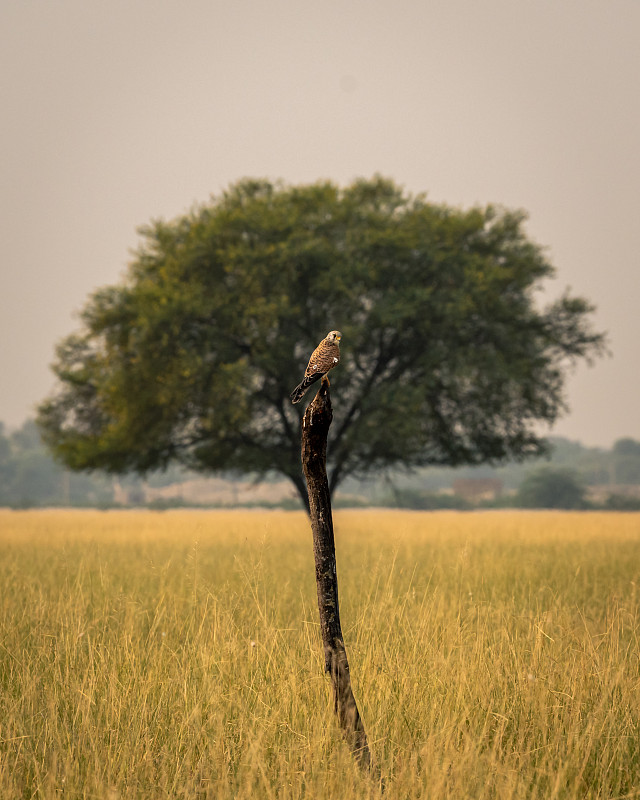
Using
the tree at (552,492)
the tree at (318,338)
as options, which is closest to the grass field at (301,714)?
the tree at (318,338)

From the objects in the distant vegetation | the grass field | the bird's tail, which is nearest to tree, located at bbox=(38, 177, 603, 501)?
the grass field

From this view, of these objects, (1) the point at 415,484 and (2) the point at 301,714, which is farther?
(1) the point at 415,484

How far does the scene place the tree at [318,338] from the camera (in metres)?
19.2

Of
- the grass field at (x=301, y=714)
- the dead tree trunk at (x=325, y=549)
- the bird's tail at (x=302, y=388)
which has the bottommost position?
the grass field at (x=301, y=714)

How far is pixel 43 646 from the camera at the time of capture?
20.0 ft

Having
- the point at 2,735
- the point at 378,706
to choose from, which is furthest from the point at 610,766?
the point at 2,735

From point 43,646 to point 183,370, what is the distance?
1310 centimetres

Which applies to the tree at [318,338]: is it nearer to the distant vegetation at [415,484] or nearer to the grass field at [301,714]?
the grass field at [301,714]

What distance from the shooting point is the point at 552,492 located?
64.8m

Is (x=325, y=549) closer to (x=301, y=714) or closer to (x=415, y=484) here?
(x=301, y=714)

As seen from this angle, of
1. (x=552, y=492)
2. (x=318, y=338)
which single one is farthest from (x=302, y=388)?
(x=552, y=492)

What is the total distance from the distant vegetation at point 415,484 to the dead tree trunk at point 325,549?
3969 centimetres

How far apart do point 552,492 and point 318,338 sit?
50883 mm

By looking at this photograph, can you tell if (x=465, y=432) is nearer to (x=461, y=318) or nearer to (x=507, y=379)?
(x=507, y=379)
